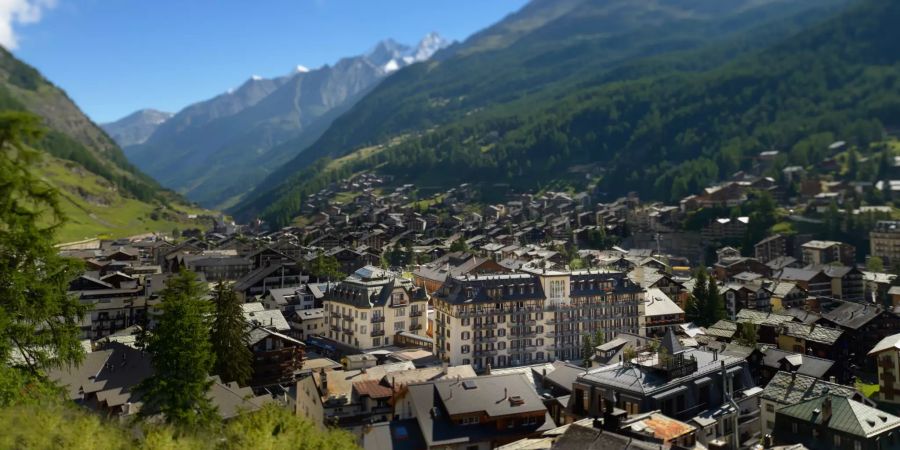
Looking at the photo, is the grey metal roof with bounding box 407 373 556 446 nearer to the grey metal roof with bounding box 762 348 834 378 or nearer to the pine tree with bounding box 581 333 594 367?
the pine tree with bounding box 581 333 594 367

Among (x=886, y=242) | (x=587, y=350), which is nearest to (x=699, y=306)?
(x=587, y=350)

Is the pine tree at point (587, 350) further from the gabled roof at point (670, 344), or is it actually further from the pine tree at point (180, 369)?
the pine tree at point (180, 369)

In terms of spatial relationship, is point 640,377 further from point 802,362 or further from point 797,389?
point 802,362

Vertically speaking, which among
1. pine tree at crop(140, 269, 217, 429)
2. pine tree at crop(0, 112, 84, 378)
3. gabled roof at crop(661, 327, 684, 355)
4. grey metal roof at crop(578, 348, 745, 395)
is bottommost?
grey metal roof at crop(578, 348, 745, 395)

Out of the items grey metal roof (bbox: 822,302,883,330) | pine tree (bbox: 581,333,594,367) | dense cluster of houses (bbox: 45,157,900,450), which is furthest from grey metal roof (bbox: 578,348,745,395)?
grey metal roof (bbox: 822,302,883,330)

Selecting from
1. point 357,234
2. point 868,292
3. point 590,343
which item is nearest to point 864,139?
point 868,292

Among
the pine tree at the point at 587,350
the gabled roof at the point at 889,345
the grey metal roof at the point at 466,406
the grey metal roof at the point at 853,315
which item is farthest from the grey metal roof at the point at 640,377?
the grey metal roof at the point at 853,315
